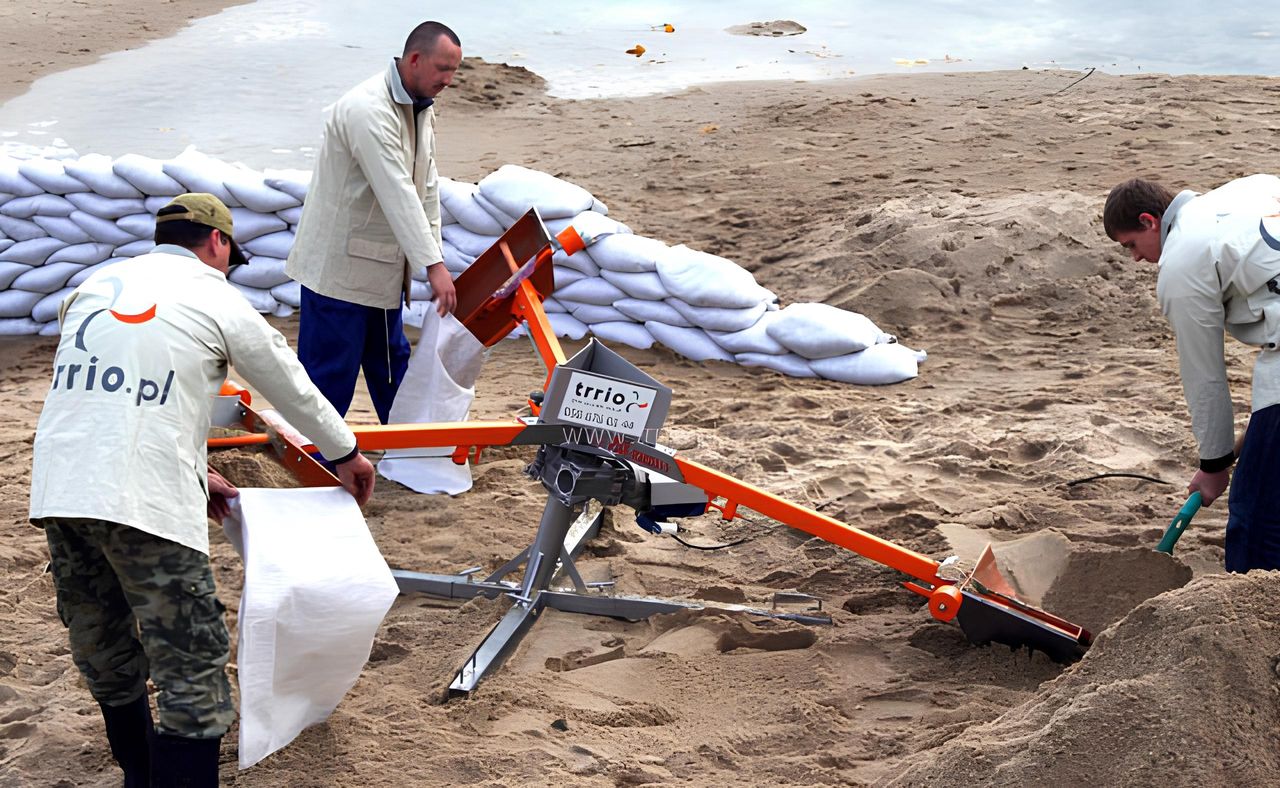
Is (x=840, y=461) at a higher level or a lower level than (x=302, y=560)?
lower

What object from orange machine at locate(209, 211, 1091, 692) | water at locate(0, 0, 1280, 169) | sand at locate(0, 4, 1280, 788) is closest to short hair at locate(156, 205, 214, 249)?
orange machine at locate(209, 211, 1091, 692)

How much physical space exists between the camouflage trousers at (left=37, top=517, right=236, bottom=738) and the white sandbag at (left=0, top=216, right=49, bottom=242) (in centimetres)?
380

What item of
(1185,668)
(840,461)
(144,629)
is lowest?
(840,461)

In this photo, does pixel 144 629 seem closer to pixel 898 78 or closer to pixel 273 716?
pixel 273 716

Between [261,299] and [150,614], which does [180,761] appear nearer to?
[150,614]

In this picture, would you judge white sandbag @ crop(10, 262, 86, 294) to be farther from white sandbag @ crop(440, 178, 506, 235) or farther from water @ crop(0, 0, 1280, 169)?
white sandbag @ crop(440, 178, 506, 235)

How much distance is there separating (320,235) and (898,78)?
23.4 ft

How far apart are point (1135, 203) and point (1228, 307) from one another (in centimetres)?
32

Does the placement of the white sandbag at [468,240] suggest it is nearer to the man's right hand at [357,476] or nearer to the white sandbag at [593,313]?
the white sandbag at [593,313]

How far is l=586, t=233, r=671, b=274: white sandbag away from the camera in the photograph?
5230 millimetres

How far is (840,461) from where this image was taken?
4324 mm

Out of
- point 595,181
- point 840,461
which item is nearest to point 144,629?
point 840,461

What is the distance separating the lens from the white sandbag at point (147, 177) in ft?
17.9

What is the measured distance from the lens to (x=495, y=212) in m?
5.32
